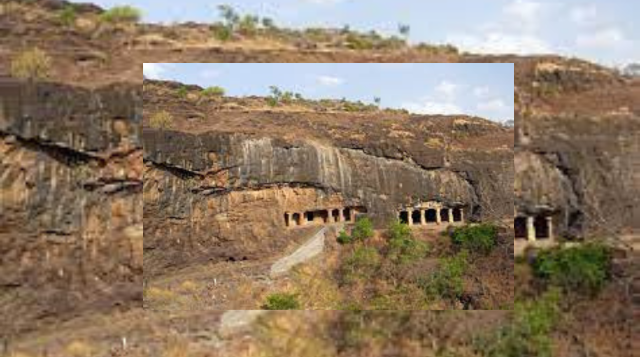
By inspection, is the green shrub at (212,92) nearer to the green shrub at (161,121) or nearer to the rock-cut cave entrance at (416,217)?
the green shrub at (161,121)

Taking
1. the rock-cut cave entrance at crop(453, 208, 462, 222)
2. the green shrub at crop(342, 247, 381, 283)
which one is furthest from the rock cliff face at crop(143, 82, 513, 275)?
the green shrub at crop(342, 247, 381, 283)

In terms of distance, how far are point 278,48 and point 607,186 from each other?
229 inches

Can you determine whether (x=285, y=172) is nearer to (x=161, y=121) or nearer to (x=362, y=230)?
(x=362, y=230)

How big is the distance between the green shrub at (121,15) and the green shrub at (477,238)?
6656 millimetres

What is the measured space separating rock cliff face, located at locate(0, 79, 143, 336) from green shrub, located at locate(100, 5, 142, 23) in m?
2.08

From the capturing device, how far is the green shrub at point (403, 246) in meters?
9.62

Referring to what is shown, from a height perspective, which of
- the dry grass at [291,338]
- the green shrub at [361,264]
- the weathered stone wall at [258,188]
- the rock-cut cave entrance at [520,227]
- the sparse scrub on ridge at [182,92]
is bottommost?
the dry grass at [291,338]

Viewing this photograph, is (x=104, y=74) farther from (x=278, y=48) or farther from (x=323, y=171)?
(x=323, y=171)

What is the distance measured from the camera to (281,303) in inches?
337

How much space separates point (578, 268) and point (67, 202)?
745 centimetres

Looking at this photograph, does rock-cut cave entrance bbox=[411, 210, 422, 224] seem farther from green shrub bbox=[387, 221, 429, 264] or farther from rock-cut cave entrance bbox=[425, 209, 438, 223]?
green shrub bbox=[387, 221, 429, 264]

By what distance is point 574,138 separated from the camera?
8836mm

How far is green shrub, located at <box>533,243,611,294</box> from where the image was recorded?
8586 mm

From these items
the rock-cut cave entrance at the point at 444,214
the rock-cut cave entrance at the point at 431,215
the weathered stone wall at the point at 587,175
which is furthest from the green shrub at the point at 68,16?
the weathered stone wall at the point at 587,175
